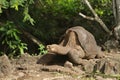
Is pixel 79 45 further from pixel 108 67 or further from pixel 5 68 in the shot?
pixel 5 68

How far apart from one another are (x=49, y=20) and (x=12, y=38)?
1322 millimetres

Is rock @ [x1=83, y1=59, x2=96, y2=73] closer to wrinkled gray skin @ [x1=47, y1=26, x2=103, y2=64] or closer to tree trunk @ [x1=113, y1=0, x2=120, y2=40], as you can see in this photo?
wrinkled gray skin @ [x1=47, y1=26, x2=103, y2=64]

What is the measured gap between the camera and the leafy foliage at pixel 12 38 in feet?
32.2

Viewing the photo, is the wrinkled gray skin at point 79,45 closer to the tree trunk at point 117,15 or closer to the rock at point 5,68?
the rock at point 5,68

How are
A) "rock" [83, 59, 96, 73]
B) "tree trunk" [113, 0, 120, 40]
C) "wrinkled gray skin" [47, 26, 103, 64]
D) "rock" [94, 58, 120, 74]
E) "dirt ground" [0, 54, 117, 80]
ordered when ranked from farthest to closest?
"tree trunk" [113, 0, 120, 40], "wrinkled gray skin" [47, 26, 103, 64], "rock" [83, 59, 96, 73], "rock" [94, 58, 120, 74], "dirt ground" [0, 54, 117, 80]

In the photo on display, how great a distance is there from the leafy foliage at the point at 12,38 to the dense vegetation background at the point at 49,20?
19cm

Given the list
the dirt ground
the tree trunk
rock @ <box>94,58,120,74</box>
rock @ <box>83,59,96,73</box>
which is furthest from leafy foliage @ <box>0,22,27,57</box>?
rock @ <box>94,58,120,74</box>

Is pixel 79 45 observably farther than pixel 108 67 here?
Yes

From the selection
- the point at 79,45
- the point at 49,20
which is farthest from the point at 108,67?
the point at 49,20

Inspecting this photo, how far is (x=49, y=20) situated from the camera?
10844 millimetres

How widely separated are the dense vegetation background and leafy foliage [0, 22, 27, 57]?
0.19 m

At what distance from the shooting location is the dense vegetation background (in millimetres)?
10538

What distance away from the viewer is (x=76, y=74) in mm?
6621

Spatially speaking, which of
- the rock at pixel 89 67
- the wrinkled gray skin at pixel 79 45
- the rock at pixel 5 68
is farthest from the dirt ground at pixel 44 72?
the wrinkled gray skin at pixel 79 45
